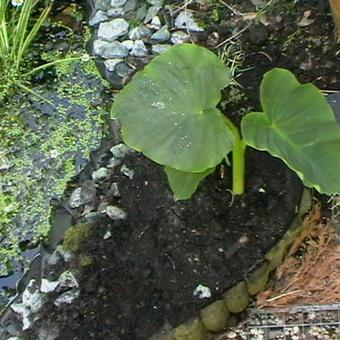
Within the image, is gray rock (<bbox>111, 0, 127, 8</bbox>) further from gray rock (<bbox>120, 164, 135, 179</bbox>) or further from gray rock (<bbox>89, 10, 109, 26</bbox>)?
gray rock (<bbox>120, 164, 135, 179</bbox>)

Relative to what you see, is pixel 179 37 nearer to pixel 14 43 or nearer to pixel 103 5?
pixel 103 5

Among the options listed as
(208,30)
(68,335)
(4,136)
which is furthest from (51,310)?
(208,30)

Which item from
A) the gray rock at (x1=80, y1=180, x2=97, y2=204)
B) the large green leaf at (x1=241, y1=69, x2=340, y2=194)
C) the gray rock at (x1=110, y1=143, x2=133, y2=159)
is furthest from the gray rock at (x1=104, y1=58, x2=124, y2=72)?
the large green leaf at (x1=241, y1=69, x2=340, y2=194)

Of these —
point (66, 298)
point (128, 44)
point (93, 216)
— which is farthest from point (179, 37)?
point (66, 298)

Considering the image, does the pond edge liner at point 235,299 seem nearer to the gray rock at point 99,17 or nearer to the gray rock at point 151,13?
the gray rock at point 151,13

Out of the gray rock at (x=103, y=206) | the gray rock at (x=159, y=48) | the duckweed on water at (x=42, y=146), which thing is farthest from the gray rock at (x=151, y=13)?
the gray rock at (x=103, y=206)
